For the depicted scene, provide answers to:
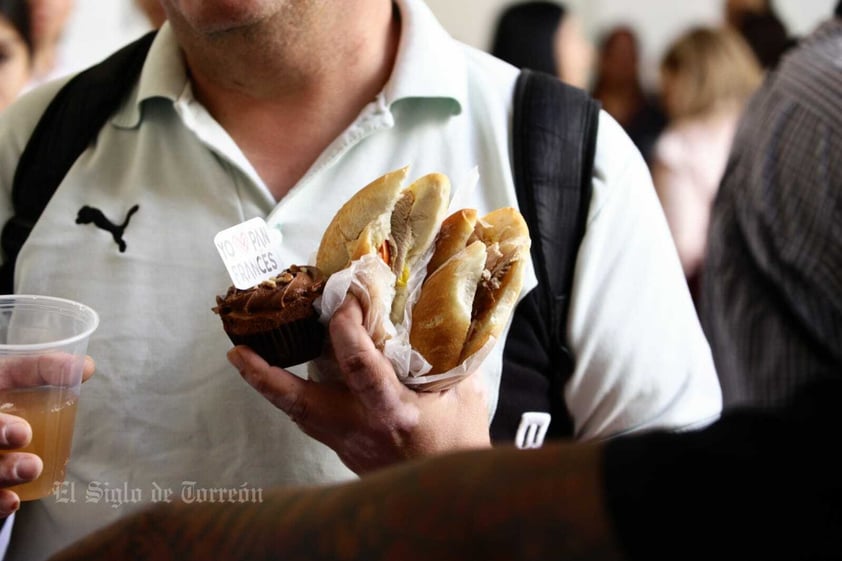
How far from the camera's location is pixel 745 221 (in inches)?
58.9

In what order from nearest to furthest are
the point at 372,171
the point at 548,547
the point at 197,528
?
the point at 548,547 → the point at 197,528 → the point at 372,171

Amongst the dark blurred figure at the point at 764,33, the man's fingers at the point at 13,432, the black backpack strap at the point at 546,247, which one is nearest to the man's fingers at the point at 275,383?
the man's fingers at the point at 13,432

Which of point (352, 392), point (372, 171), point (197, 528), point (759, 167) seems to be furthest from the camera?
point (372, 171)

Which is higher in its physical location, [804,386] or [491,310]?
[804,386]

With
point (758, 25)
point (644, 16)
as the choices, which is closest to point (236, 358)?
point (644, 16)

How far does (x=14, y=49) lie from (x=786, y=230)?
252 cm

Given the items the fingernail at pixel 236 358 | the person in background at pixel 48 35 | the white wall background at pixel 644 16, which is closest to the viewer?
the fingernail at pixel 236 358

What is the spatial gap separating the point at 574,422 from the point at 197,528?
0.93 m

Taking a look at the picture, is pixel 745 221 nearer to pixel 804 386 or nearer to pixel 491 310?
pixel 491 310

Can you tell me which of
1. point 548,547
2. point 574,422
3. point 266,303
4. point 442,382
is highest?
point 548,547

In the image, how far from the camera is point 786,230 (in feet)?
4.59

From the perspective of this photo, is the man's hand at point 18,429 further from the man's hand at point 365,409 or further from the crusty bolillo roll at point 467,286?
the crusty bolillo roll at point 467,286

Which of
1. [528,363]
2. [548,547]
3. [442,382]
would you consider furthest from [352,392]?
[548,547]

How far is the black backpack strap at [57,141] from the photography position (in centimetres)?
158
